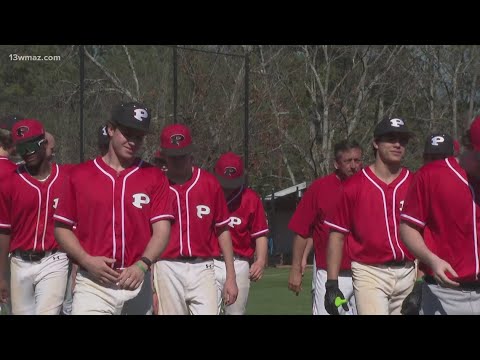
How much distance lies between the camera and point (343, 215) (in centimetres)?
890

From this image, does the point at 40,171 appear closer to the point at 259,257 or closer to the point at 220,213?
the point at 220,213

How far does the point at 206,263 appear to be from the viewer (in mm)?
10109

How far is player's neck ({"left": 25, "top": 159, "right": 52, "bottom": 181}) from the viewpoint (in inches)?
399

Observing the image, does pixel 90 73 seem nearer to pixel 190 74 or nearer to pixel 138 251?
pixel 190 74

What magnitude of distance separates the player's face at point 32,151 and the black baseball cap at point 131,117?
9.01ft

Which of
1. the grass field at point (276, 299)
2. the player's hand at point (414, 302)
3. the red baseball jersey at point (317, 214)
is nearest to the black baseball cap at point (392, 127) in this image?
the player's hand at point (414, 302)

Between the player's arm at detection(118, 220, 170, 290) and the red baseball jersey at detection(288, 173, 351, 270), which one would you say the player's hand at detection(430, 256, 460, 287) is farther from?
the red baseball jersey at detection(288, 173, 351, 270)

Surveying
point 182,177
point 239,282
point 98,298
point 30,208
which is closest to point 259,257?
point 239,282

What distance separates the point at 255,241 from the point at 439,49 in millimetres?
32639

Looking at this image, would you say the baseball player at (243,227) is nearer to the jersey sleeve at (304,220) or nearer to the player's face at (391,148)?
the jersey sleeve at (304,220)

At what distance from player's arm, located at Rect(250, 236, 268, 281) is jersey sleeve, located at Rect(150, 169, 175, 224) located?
4275mm

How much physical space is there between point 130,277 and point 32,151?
323cm

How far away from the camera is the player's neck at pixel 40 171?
10.1m

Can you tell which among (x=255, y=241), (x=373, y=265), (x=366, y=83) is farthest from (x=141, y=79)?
(x=373, y=265)
